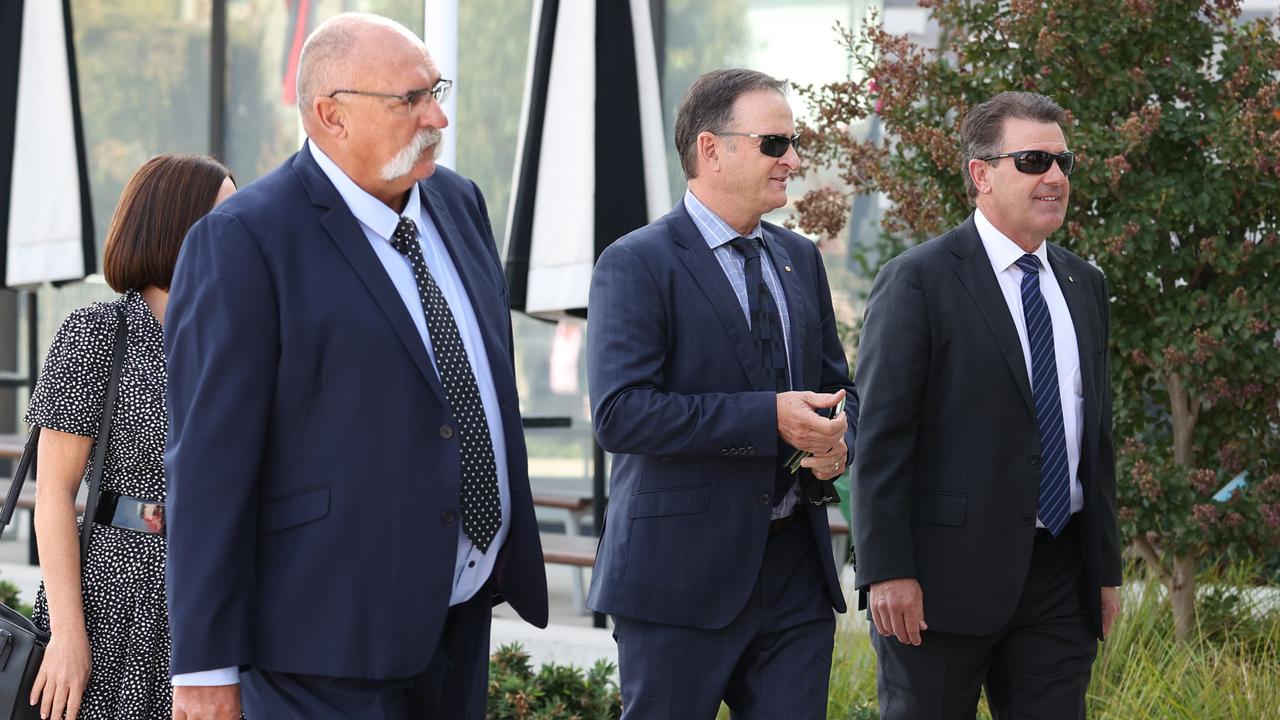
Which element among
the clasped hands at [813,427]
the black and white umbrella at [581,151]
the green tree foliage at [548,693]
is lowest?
the green tree foliage at [548,693]

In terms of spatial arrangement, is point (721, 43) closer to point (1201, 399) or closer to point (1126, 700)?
point (1201, 399)

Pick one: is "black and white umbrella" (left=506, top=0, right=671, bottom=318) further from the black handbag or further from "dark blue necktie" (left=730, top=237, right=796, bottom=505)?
the black handbag

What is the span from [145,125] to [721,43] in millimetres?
4328

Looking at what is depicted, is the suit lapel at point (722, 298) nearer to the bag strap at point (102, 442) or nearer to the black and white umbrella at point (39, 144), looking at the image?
the bag strap at point (102, 442)

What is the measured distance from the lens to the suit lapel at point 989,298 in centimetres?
353

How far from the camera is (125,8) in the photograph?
1062cm

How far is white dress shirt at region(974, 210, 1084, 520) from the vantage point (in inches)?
141

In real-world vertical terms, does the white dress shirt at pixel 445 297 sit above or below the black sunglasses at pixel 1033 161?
below

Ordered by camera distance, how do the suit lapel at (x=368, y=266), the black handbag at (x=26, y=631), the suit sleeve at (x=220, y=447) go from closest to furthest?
1. the suit sleeve at (x=220, y=447)
2. the suit lapel at (x=368, y=266)
3. the black handbag at (x=26, y=631)

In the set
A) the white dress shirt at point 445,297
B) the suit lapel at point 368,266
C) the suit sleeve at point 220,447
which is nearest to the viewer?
the suit sleeve at point 220,447

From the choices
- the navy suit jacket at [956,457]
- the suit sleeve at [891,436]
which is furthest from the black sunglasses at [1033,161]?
the suit sleeve at [891,436]

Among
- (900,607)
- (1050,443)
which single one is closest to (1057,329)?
(1050,443)

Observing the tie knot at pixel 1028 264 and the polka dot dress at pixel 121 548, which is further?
the tie knot at pixel 1028 264

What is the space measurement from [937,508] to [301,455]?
164cm
